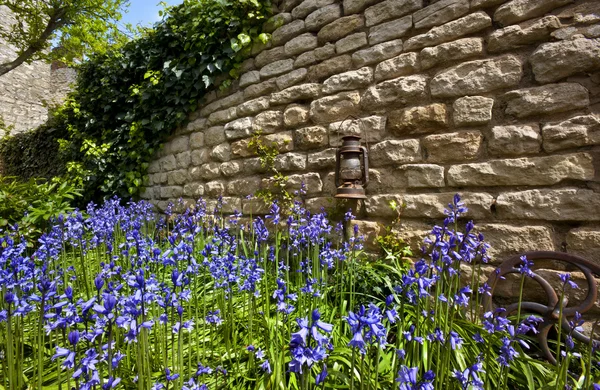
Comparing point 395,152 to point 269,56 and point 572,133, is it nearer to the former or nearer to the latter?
point 572,133

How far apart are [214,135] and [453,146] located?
9.52 feet

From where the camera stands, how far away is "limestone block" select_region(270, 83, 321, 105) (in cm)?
334

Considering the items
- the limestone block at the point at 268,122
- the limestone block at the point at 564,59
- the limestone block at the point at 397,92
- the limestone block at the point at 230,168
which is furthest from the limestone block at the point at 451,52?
the limestone block at the point at 230,168

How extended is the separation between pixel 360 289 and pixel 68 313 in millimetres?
1949

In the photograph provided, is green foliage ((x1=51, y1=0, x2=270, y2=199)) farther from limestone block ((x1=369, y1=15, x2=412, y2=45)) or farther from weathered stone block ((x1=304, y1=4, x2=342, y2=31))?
limestone block ((x1=369, y1=15, x2=412, y2=45))

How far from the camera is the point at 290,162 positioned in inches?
136

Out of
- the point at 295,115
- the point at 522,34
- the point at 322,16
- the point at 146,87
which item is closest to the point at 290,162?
the point at 295,115

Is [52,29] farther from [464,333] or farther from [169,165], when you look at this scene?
[464,333]

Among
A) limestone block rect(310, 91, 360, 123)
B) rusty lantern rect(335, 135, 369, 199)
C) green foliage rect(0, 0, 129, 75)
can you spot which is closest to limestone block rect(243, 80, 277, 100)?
limestone block rect(310, 91, 360, 123)

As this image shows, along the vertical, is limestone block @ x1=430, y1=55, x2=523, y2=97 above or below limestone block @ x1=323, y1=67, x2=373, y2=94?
below

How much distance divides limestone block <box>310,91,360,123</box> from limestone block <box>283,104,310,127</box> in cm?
9

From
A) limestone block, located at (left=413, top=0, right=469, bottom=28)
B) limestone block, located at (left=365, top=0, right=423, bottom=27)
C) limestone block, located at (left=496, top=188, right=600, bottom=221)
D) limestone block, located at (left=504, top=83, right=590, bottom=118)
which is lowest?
limestone block, located at (left=496, top=188, right=600, bottom=221)

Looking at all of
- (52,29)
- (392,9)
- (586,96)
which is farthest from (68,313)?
(52,29)

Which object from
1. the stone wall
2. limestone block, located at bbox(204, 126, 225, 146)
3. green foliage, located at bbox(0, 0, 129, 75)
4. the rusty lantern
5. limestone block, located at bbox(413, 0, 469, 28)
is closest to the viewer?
the stone wall
